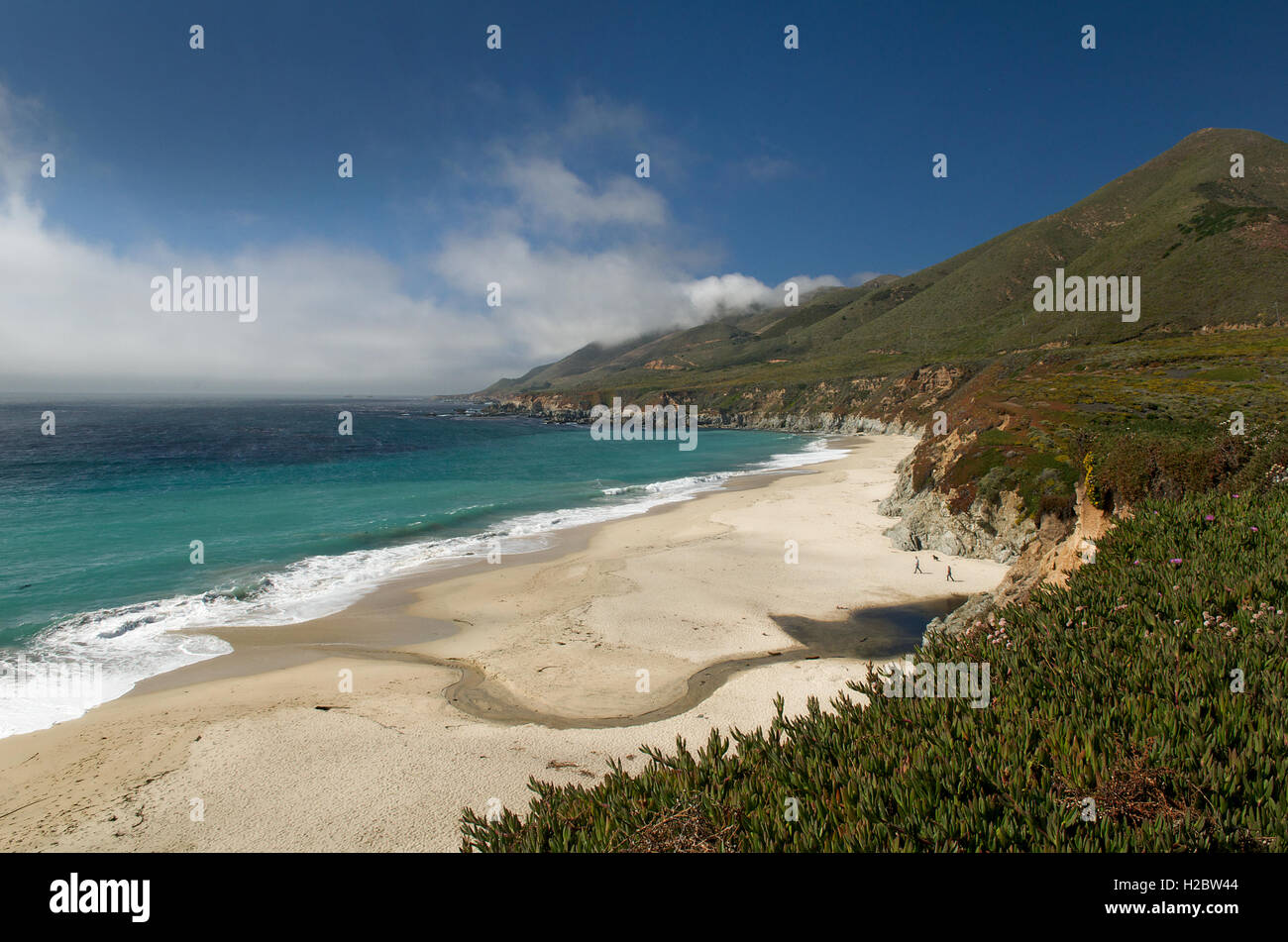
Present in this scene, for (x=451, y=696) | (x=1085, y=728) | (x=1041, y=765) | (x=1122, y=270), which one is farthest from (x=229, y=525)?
(x=1122, y=270)

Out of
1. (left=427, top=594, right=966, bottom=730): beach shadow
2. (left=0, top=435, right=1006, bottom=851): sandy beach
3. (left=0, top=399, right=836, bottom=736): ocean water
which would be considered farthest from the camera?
(left=0, top=399, right=836, bottom=736): ocean water

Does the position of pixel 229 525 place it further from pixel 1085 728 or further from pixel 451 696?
pixel 1085 728

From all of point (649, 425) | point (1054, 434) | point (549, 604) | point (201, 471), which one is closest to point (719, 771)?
point (549, 604)

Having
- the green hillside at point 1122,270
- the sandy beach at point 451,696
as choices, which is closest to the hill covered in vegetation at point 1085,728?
the sandy beach at point 451,696

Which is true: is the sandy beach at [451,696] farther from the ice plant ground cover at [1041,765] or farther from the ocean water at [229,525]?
the ice plant ground cover at [1041,765]

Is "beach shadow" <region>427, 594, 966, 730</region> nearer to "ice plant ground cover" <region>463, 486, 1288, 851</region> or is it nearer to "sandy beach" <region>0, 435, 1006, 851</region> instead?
"sandy beach" <region>0, 435, 1006, 851</region>

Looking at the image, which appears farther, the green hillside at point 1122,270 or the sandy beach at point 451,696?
the green hillside at point 1122,270

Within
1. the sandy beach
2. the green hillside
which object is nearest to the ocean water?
the sandy beach
